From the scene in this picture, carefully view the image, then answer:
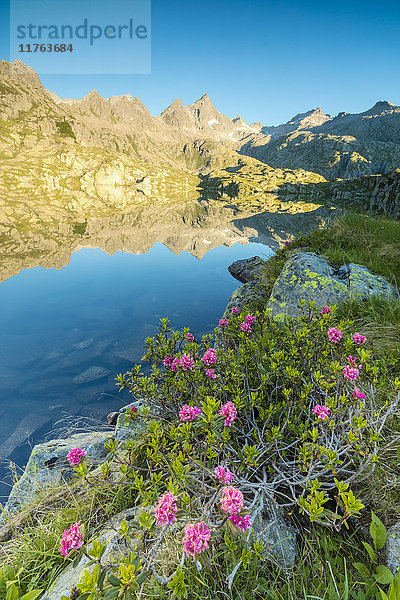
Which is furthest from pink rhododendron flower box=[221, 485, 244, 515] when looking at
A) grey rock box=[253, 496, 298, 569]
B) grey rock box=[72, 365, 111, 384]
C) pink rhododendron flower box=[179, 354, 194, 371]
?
grey rock box=[72, 365, 111, 384]

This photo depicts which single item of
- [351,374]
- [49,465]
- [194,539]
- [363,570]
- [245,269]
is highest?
[351,374]

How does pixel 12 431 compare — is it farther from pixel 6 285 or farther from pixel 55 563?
pixel 6 285

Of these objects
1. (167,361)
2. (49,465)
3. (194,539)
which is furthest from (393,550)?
(49,465)

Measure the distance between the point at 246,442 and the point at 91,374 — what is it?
9237 mm

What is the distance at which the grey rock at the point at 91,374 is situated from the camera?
9.94 meters

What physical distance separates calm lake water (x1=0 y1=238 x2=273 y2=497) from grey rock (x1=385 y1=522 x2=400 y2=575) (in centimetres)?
645

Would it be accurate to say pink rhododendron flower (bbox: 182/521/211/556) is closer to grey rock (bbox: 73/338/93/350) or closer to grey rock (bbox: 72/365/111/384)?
grey rock (bbox: 72/365/111/384)

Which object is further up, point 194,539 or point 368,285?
point 368,285

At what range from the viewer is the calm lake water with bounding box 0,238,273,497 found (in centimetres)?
863

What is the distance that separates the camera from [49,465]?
5082mm

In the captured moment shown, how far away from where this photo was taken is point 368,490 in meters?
2.70

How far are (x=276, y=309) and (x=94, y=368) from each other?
8166 mm

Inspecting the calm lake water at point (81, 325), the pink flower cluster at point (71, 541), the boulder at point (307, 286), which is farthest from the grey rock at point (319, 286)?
the calm lake water at point (81, 325)

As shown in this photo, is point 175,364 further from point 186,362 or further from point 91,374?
point 91,374
